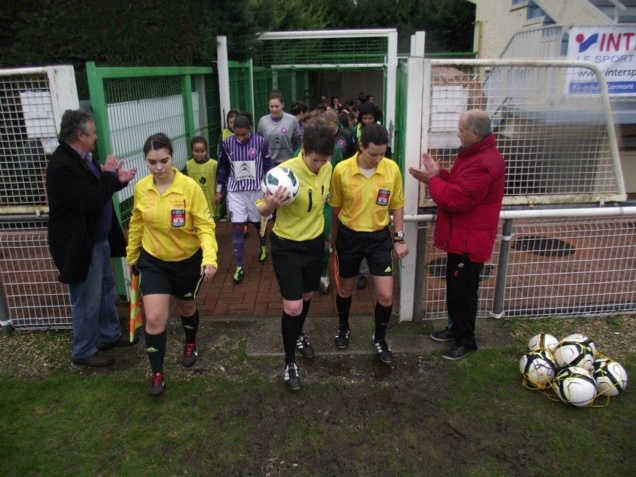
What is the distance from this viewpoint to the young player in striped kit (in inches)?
229

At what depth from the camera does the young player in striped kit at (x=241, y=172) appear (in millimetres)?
5812

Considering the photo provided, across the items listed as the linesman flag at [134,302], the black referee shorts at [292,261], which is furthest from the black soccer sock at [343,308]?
the linesman flag at [134,302]

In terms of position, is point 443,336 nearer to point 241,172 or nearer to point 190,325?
point 190,325

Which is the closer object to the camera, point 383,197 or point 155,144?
point 155,144

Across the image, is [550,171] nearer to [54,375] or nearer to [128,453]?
[128,453]

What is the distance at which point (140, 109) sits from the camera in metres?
5.48

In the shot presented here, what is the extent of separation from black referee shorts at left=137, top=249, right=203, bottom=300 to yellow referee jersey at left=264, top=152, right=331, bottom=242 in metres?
0.66

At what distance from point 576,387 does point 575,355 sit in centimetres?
32

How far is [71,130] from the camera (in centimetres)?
371

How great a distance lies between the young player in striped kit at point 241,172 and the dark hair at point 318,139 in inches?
91.7

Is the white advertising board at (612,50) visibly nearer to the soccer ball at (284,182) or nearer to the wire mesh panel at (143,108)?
the soccer ball at (284,182)

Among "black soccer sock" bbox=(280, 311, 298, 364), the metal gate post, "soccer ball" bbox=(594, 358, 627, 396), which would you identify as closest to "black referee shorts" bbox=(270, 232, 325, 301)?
"black soccer sock" bbox=(280, 311, 298, 364)

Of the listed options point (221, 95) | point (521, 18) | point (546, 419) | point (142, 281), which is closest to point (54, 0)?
point (221, 95)

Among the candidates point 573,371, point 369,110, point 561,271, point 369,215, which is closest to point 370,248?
point 369,215
